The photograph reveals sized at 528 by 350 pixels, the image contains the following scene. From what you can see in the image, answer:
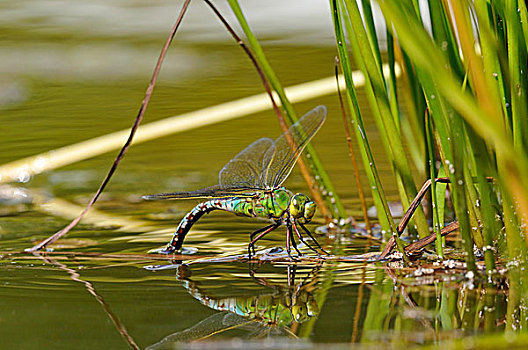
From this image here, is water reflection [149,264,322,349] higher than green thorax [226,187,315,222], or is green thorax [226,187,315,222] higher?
green thorax [226,187,315,222]

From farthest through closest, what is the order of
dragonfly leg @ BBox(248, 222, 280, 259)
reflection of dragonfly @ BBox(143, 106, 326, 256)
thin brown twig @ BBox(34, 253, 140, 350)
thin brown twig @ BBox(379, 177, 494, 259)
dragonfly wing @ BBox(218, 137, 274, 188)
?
dragonfly wing @ BBox(218, 137, 274, 188), reflection of dragonfly @ BBox(143, 106, 326, 256), dragonfly leg @ BBox(248, 222, 280, 259), thin brown twig @ BBox(379, 177, 494, 259), thin brown twig @ BBox(34, 253, 140, 350)

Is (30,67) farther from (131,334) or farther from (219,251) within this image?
(131,334)

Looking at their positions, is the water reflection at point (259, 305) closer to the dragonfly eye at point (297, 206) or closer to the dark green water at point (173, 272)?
the dark green water at point (173, 272)

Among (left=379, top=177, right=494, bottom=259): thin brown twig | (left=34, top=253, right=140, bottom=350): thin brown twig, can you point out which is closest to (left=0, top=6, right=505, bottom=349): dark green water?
(left=34, top=253, right=140, bottom=350): thin brown twig

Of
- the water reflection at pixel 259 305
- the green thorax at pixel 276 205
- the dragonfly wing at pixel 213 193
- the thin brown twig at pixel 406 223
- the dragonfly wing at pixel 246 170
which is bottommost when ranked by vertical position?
the water reflection at pixel 259 305

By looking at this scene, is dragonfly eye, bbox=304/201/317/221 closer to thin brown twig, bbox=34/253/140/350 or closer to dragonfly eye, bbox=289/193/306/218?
dragonfly eye, bbox=289/193/306/218

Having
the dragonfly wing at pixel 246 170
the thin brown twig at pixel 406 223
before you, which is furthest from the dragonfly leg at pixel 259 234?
the thin brown twig at pixel 406 223

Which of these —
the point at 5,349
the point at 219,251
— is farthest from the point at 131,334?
the point at 219,251
